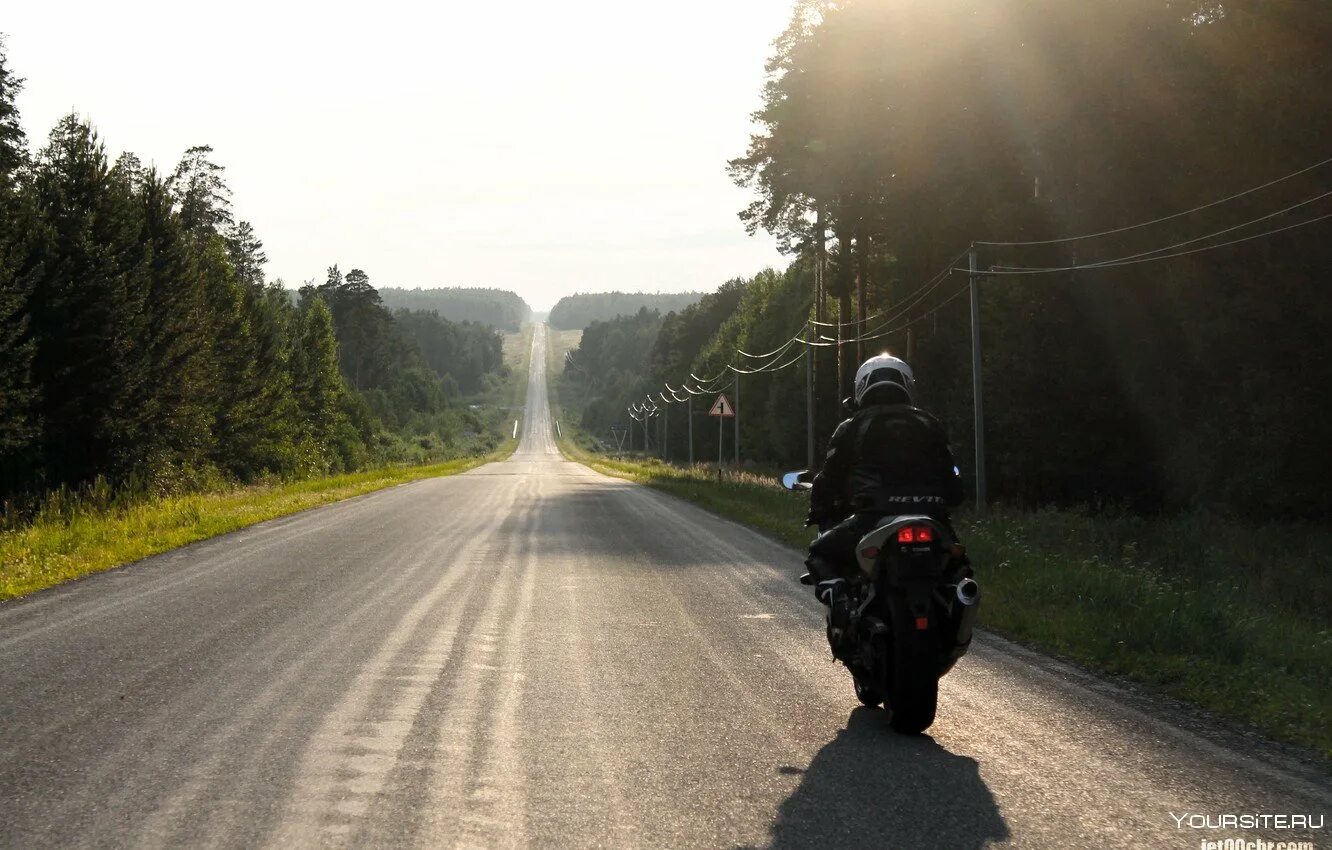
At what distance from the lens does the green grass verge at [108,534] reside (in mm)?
13327

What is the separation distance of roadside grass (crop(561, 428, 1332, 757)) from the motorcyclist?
7.63ft

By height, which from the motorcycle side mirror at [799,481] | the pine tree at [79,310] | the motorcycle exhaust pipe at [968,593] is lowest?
the motorcycle exhaust pipe at [968,593]

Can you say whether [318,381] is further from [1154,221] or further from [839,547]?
[839,547]

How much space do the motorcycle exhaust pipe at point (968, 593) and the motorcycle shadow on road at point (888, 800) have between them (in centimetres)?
79

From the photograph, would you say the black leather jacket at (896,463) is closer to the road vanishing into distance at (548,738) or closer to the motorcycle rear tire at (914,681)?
the motorcycle rear tire at (914,681)

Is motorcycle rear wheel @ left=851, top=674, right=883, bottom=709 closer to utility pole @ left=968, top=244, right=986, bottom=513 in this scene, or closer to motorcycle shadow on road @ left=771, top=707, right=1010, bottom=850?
motorcycle shadow on road @ left=771, top=707, right=1010, bottom=850

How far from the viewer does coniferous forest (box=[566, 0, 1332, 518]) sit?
73.9 ft

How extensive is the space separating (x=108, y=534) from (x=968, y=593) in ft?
51.3

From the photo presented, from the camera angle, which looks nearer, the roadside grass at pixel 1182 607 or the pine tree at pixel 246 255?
the roadside grass at pixel 1182 607

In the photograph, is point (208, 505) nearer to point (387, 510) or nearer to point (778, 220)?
point (387, 510)

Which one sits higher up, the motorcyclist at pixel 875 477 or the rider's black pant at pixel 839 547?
the motorcyclist at pixel 875 477

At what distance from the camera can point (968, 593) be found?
5984mm

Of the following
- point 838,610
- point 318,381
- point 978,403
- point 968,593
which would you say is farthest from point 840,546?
point 318,381

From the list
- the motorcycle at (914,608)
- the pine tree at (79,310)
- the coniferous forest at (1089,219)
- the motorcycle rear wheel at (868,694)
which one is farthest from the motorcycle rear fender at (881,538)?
the pine tree at (79,310)
